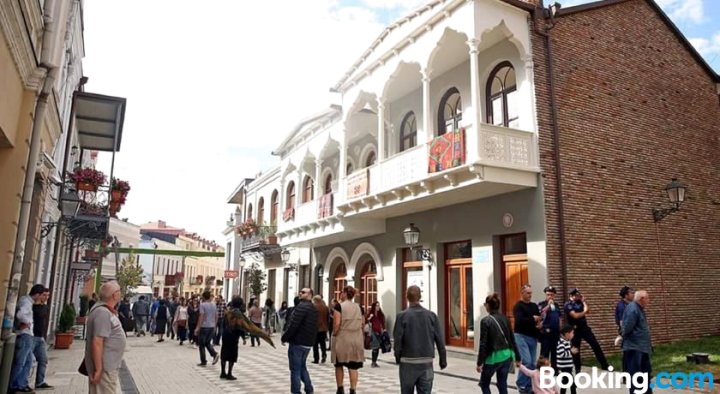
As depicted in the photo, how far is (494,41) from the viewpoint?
13.7m

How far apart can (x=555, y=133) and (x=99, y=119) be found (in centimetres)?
1318

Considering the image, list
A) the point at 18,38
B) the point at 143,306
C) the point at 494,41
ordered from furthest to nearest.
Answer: the point at 143,306 < the point at 494,41 < the point at 18,38

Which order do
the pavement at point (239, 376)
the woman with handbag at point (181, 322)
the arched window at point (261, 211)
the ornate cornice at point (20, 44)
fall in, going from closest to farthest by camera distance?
the ornate cornice at point (20, 44), the pavement at point (239, 376), the woman with handbag at point (181, 322), the arched window at point (261, 211)

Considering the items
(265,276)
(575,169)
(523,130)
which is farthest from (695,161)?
(265,276)

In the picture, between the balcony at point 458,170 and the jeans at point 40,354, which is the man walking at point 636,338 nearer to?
the balcony at point 458,170

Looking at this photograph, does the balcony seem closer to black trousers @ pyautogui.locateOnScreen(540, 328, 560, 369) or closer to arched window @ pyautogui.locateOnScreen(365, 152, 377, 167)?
black trousers @ pyautogui.locateOnScreen(540, 328, 560, 369)

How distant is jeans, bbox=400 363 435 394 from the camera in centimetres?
617

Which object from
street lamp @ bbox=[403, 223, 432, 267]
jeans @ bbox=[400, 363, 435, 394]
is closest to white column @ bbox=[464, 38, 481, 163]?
street lamp @ bbox=[403, 223, 432, 267]

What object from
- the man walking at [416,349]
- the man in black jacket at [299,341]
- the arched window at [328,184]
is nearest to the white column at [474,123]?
the man in black jacket at [299,341]

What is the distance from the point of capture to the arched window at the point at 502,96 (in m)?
13.4

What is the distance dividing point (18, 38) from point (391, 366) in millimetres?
9833

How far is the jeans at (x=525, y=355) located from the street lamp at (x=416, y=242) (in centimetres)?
657

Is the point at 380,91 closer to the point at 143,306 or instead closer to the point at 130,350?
the point at 130,350

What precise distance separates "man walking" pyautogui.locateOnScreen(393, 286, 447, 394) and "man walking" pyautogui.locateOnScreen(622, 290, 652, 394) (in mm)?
3105
